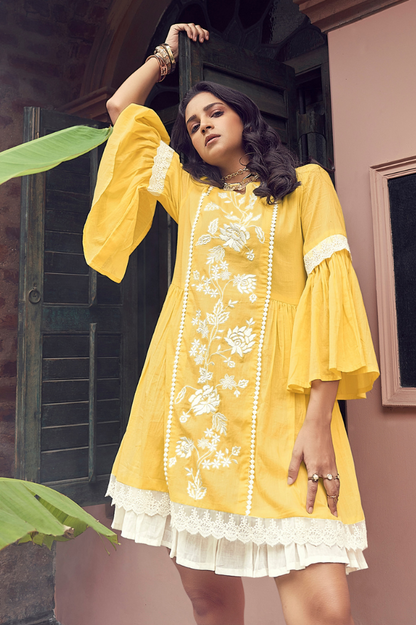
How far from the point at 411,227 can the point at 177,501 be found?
45.2 inches

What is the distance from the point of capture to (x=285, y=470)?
1.25 metres

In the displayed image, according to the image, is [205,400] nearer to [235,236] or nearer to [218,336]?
[218,336]

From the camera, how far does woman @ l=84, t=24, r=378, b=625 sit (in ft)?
3.97

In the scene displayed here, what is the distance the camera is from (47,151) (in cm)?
68

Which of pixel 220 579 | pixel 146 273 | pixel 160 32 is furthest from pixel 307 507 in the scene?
pixel 160 32

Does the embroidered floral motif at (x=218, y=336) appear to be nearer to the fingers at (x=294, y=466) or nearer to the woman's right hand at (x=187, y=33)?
the fingers at (x=294, y=466)

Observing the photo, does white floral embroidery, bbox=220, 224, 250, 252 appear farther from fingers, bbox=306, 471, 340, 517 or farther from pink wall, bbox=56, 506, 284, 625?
pink wall, bbox=56, 506, 284, 625

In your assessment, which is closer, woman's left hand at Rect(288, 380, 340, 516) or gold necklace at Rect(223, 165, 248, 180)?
woman's left hand at Rect(288, 380, 340, 516)

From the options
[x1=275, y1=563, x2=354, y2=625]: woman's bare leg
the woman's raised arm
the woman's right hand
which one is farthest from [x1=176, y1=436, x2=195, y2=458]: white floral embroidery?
the woman's right hand

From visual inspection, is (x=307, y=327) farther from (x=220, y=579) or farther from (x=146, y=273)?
(x=146, y=273)

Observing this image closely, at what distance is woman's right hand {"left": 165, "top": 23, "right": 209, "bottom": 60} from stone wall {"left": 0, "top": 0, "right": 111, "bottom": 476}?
56.5 inches

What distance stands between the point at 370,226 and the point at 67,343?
1400 mm

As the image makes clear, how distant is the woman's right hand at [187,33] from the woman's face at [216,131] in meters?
0.46

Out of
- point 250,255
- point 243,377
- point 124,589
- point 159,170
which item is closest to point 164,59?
point 159,170
